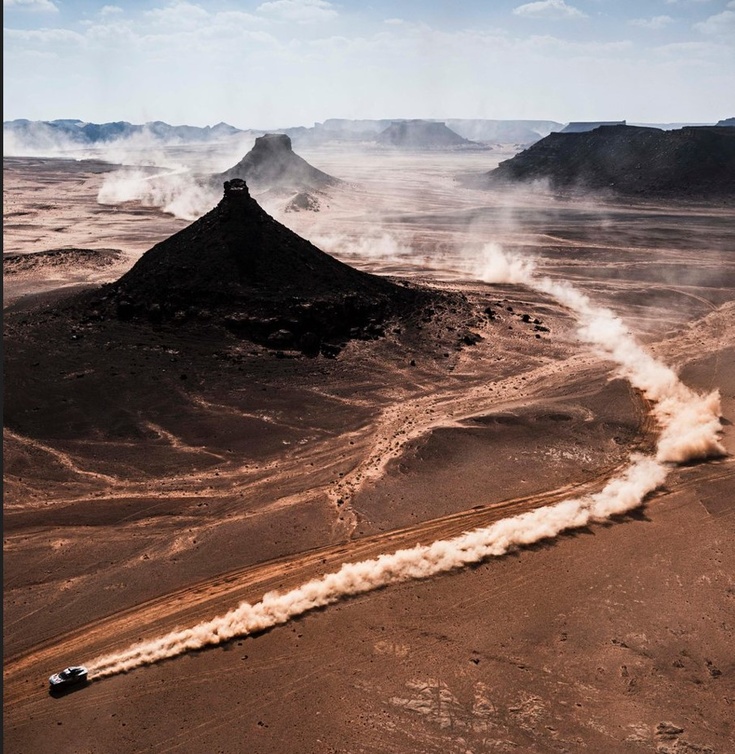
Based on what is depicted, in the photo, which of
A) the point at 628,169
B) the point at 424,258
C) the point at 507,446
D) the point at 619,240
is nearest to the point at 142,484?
the point at 507,446

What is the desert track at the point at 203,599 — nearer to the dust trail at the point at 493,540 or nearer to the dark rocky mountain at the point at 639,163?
the dust trail at the point at 493,540

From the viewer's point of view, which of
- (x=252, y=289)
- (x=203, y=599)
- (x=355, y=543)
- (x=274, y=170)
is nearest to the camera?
(x=203, y=599)

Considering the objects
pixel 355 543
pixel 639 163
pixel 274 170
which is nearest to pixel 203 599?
pixel 355 543

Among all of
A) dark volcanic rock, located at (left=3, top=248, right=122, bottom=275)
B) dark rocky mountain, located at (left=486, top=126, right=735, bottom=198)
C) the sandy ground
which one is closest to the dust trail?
the sandy ground

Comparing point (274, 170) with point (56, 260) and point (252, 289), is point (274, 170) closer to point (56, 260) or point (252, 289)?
point (56, 260)

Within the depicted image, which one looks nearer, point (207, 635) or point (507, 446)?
point (207, 635)

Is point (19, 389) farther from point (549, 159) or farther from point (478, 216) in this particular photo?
point (549, 159)
